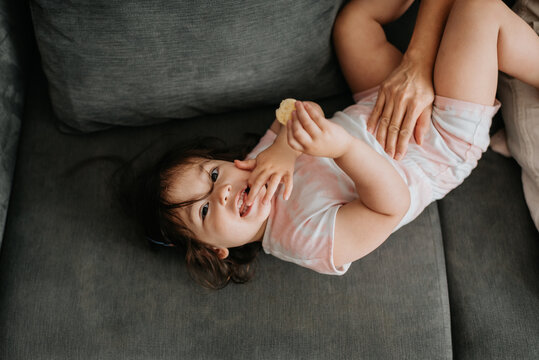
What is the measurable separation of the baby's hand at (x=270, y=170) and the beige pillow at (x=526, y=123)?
62cm

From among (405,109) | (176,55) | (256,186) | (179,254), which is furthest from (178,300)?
(405,109)

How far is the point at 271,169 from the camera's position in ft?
3.26

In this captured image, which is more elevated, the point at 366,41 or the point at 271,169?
the point at 366,41

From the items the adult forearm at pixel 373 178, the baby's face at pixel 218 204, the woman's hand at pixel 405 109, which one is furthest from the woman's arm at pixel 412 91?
the baby's face at pixel 218 204

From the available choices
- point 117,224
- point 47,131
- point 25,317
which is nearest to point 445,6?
point 117,224

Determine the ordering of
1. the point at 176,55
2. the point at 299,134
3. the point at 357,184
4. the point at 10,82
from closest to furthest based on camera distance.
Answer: the point at 299,134 < the point at 357,184 < the point at 176,55 < the point at 10,82

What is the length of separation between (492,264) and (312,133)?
2.08 ft

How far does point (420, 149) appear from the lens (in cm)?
111

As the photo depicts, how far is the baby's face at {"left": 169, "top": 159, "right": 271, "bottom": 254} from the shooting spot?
0.97 m

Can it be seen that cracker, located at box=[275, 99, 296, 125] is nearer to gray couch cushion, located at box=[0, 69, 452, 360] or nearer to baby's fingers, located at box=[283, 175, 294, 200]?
baby's fingers, located at box=[283, 175, 294, 200]

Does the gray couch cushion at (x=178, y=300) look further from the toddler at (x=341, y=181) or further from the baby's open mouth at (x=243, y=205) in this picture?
the baby's open mouth at (x=243, y=205)

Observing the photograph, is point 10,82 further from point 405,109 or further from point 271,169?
point 405,109

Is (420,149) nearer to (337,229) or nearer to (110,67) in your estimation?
(337,229)

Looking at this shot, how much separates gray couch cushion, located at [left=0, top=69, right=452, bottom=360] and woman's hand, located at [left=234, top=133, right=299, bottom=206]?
0.78 ft
